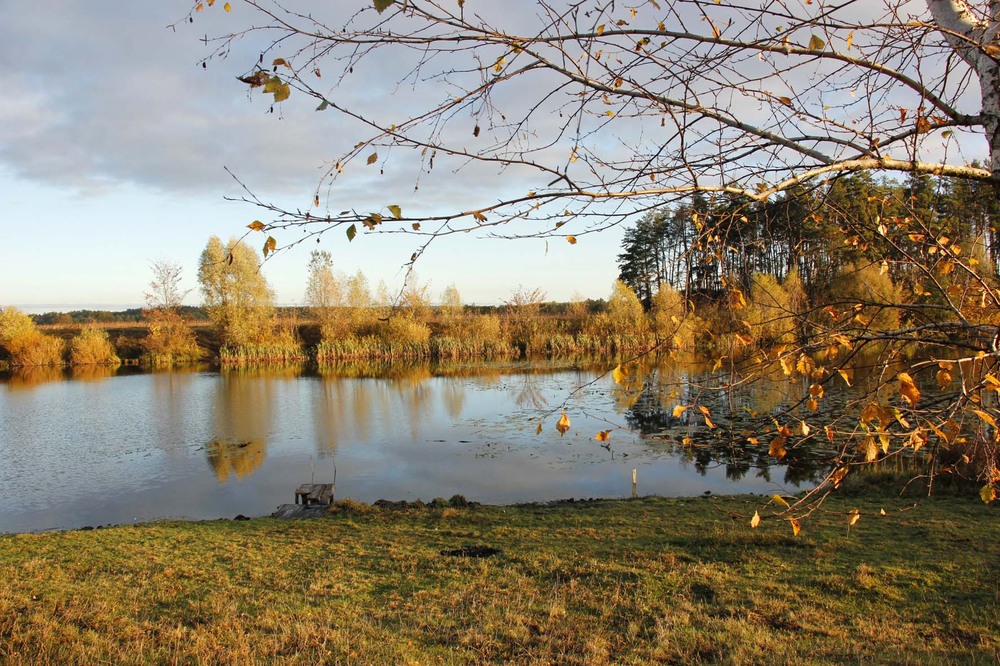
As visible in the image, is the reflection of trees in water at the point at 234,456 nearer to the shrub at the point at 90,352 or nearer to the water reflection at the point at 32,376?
the water reflection at the point at 32,376

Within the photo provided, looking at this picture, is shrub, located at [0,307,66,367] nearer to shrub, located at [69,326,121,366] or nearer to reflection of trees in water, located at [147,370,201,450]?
shrub, located at [69,326,121,366]

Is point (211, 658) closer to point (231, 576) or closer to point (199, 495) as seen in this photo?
point (231, 576)

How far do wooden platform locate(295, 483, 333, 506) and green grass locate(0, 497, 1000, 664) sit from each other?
68.6 inches

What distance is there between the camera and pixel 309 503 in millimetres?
9875

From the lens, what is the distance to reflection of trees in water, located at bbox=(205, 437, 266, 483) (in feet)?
42.5

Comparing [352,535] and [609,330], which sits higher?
[609,330]

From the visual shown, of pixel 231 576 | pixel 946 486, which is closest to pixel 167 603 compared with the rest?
pixel 231 576

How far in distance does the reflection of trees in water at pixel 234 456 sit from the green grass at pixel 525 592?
475 cm

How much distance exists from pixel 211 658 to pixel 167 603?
1.56 metres

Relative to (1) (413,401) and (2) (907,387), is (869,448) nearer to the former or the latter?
(2) (907,387)

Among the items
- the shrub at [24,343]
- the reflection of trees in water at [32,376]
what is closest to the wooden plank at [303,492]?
the reflection of trees in water at [32,376]

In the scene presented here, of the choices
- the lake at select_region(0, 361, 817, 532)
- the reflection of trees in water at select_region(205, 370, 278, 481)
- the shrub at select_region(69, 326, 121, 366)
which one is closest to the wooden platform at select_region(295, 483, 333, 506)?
the lake at select_region(0, 361, 817, 532)

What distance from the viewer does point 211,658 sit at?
12.7 ft

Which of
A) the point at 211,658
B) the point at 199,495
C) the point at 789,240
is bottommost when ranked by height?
the point at 199,495
